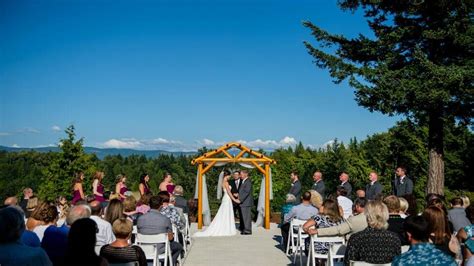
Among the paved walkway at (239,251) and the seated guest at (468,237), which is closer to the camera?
the seated guest at (468,237)

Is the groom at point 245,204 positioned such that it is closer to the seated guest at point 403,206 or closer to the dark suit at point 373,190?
the dark suit at point 373,190

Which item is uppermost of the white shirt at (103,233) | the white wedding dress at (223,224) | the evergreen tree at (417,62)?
the evergreen tree at (417,62)

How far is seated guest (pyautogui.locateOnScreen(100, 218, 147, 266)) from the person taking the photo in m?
4.82

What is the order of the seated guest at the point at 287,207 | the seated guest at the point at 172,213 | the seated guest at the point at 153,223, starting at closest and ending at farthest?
the seated guest at the point at 153,223, the seated guest at the point at 172,213, the seated guest at the point at 287,207

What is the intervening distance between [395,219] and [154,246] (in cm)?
347

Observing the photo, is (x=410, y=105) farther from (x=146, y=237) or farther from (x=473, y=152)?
(x=473, y=152)

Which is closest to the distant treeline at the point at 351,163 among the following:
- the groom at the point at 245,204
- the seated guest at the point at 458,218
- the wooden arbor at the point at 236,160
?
the wooden arbor at the point at 236,160

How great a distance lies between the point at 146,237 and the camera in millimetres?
6711

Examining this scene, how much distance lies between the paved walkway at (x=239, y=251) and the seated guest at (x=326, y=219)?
181 cm

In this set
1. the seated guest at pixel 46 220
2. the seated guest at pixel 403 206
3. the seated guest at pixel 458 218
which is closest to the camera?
the seated guest at pixel 46 220

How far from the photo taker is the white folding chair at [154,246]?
6.23m

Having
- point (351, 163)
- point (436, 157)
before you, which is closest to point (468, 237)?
point (436, 157)

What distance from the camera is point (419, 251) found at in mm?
3820

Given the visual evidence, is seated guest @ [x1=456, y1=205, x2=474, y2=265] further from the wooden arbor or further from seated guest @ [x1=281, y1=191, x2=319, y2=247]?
the wooden arbor
